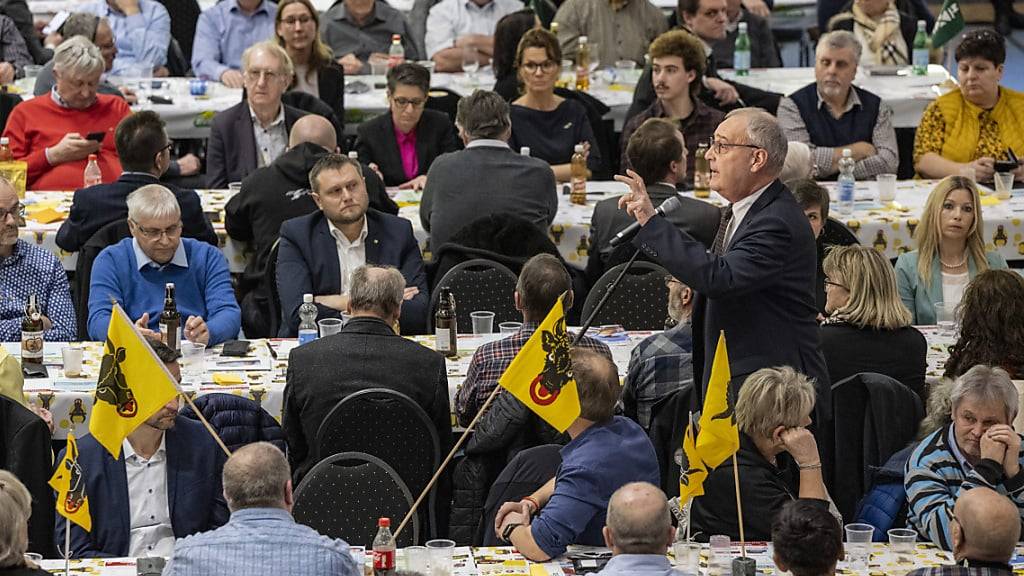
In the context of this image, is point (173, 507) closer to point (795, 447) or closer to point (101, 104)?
point (795, 447)

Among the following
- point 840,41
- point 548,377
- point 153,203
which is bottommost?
point 548,377

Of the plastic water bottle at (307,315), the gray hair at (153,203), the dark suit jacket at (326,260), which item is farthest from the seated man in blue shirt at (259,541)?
the dark suit jacket at (326,260)

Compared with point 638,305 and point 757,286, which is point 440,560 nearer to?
point 757,286

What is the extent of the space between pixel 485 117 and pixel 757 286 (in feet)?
9.89

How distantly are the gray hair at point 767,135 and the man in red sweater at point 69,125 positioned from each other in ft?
15.5

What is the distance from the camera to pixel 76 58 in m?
9.32

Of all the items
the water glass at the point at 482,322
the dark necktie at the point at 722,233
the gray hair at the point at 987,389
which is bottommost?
the water glass at the point at 482,322

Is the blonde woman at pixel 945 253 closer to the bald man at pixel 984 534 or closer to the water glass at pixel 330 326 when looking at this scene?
the water glass at pixel 330 326

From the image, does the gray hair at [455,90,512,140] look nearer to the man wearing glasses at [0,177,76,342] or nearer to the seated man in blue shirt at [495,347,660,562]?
the man wearing glasses at [0,177,76,342]

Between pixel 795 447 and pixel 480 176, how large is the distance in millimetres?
3071

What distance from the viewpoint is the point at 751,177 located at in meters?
5.64

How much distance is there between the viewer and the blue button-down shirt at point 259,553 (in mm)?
4570

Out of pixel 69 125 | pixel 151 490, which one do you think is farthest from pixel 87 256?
pixel 151 490

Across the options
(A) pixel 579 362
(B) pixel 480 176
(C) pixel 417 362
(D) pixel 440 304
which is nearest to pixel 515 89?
(B) pixel 480 176
